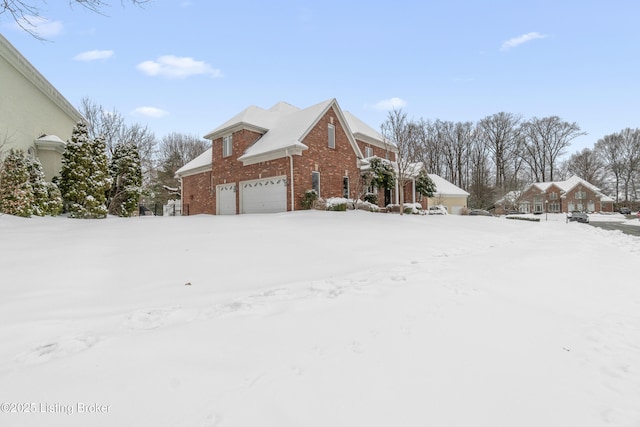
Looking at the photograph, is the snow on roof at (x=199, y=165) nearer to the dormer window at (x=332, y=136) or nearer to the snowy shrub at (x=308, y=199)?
the snowy shrub at (x=308, y=199)

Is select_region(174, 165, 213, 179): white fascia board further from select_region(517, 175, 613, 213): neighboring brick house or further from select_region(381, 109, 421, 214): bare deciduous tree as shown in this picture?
select_region(517, 175, 613, 213): neighboring brick house

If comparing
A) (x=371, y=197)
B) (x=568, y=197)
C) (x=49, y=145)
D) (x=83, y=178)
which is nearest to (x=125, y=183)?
(x=49, y=145)

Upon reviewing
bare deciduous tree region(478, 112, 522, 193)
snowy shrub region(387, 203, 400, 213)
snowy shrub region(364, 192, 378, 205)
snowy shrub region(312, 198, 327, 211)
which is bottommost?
snowy shrub region(387, 203, 400, 213)

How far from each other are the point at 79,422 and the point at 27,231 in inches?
281

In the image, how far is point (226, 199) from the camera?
726 inches

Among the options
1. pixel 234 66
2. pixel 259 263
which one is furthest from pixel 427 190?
pixel 259 263

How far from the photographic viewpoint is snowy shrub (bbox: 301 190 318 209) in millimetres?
15180

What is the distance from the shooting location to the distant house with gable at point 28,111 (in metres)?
11.5

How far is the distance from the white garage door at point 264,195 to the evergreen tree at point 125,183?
5.33m

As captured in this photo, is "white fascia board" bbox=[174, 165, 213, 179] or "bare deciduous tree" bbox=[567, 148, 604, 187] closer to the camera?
"white fascia board" bbox=[174, 165, 213, 179]

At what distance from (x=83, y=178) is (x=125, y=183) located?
382cm

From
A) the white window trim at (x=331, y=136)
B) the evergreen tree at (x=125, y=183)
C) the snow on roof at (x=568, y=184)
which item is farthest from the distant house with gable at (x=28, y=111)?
the snow on roof at (x=568, y=184)

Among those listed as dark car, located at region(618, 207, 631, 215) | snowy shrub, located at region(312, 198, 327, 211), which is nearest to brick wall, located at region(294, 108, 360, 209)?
snowy shrub, located at region(312, 198, 327, 211)

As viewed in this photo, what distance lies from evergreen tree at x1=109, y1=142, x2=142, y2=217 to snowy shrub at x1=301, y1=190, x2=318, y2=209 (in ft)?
27.7
